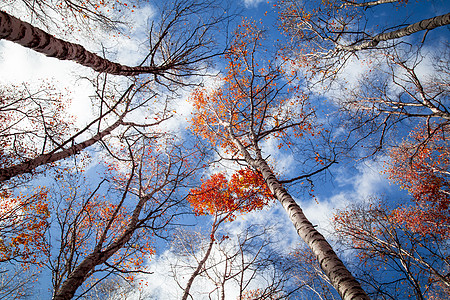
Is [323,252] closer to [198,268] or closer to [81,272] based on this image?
[81,272]

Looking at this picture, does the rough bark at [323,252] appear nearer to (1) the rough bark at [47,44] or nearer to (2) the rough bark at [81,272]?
(2) the rough bark at [81,272]

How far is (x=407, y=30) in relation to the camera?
176 inches

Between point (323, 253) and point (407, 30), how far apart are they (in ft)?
18.5

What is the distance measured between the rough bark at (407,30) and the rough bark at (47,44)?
5436mm

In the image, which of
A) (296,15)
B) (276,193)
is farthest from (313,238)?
(296,15)

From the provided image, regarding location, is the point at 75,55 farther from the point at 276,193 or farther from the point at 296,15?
the point at 296,15

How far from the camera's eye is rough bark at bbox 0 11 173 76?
2.11 metres

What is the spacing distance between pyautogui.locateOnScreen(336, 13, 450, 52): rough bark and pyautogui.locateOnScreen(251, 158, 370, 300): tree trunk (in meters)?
4.57

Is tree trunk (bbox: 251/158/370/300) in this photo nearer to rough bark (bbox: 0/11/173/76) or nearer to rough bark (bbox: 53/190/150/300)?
rough bark (bbox: 53/190/150/300)

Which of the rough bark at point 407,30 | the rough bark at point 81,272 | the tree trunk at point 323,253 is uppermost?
the rough bark at point 407,30

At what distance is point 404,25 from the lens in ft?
15.1

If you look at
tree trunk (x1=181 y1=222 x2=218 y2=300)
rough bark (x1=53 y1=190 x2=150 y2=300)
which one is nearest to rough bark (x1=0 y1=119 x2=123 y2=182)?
rough bark (x1=53 y1=190 x2=150 y2=300)

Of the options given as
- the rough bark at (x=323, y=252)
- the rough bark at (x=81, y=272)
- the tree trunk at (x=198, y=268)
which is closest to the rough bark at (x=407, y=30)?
the rough bark at (x=323, y=252)

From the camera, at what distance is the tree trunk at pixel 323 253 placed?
6.26ft
